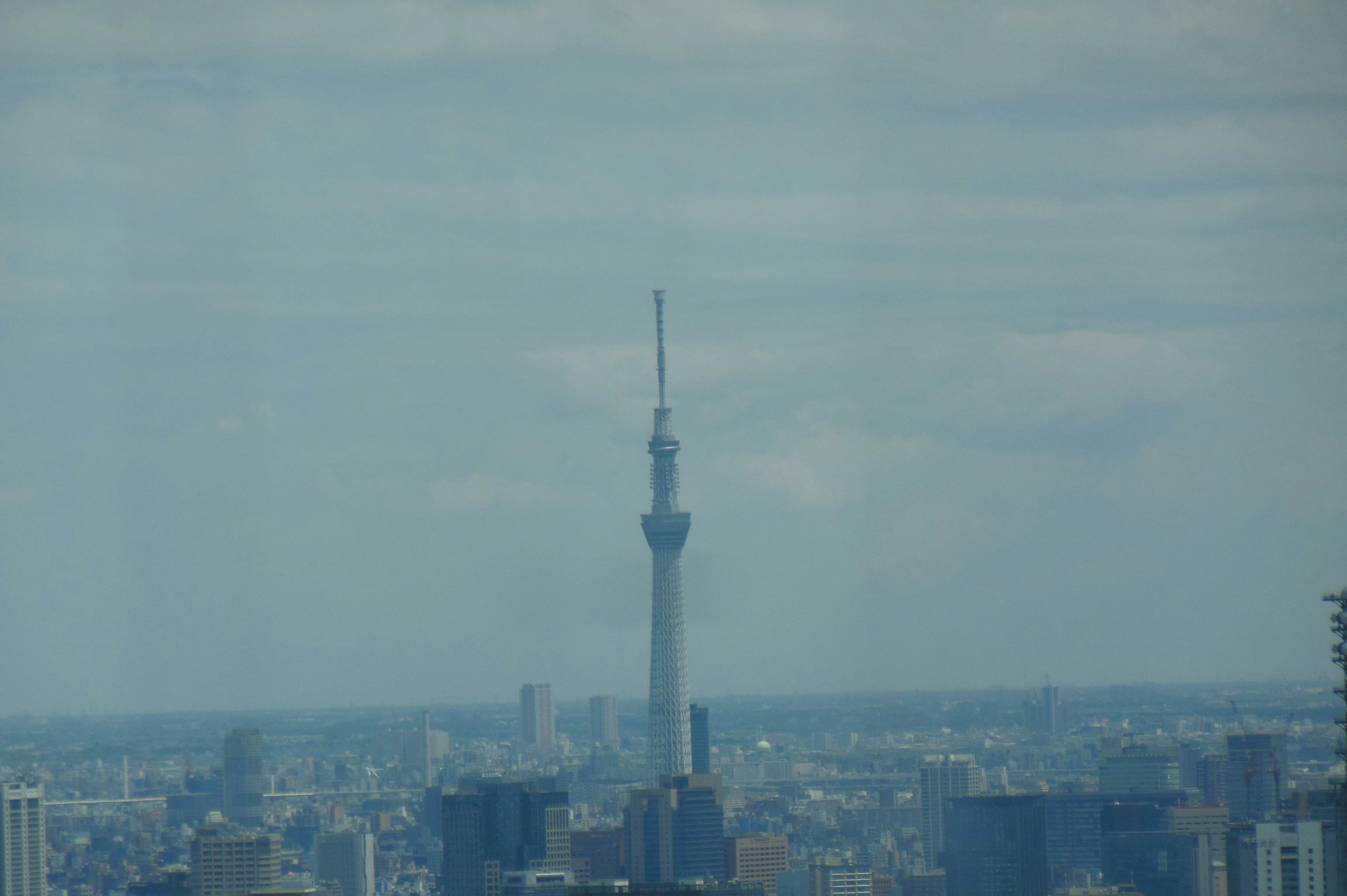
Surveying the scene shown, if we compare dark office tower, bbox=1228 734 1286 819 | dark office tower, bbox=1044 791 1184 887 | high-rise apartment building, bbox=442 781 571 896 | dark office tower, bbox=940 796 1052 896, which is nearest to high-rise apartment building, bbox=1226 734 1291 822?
dark office tower, bbox=1228 734 1286 819

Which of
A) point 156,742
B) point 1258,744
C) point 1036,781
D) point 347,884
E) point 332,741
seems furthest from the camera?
point 332,741

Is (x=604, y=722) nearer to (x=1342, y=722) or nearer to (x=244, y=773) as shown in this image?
(x=244, y=773)

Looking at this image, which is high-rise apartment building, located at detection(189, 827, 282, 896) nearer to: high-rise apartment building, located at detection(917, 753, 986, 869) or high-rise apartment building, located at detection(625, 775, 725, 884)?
high-rise apartment building, located at detection(625, 775, 725, 884)

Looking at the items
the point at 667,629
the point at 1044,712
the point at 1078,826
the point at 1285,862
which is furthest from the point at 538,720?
the point at 1285,862

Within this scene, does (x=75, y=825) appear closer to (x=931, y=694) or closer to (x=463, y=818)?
(x=463, y=818)

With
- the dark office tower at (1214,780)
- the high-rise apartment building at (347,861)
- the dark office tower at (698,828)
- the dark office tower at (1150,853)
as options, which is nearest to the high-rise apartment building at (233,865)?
the high-rise apartment building at (347,861)

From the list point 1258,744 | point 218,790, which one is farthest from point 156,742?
point 1258,744
